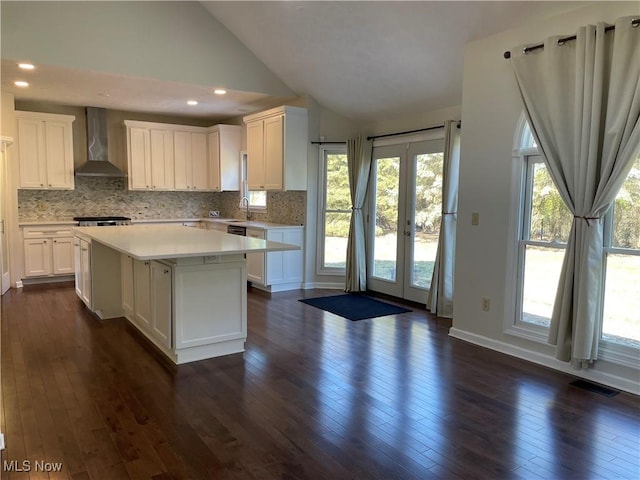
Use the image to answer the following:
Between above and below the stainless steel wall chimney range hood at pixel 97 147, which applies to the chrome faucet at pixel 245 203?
below

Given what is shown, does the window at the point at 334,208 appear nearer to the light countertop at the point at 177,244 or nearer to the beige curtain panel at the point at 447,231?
the beige curtain panel at the point at 447,231

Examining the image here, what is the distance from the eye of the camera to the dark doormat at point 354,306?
5.25 metres

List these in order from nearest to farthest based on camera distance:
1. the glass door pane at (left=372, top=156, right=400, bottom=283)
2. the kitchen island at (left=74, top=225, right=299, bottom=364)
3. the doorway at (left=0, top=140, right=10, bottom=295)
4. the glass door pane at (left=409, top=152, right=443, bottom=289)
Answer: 1. the kitchen island at (left=74, top=225, right=299, bottom=364)
2. the glass door pane at (left=409, top=152, right=443, bottom=289)
3. the doorway at (left=0, top=140, right=10, bottom=295)
4. the glass door pane at (left=372, top=156, right=400, bottom=283)

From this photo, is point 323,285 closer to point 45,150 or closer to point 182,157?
point 182,157

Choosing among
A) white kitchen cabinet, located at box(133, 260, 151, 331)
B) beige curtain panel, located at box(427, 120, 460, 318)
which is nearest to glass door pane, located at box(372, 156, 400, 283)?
beige curtain panel, located at box(427, 120, 460, 318)

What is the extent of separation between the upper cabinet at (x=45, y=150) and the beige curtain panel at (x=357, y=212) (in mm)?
4240

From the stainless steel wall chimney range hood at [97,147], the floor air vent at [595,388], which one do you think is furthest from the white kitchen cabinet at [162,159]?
the floor air vent at [595,388]

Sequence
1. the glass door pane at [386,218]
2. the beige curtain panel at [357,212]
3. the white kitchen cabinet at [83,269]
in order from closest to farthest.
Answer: the white kitchen cabinet at [83,269]
the glass door pane at [386,218]
the beige curtain panel at [357,212]

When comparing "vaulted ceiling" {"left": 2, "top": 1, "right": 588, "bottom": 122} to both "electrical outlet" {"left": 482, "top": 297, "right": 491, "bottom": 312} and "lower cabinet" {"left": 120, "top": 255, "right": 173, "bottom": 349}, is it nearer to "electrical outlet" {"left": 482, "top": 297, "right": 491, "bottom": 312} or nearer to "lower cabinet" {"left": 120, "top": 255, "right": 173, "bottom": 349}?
"electrical outlet" {"left": 482, "top": 297, "right": 491, "bottom": 312}

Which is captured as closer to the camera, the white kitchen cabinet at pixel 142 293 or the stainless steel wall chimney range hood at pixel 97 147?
the white kitchen cabinet at pixel 142 293

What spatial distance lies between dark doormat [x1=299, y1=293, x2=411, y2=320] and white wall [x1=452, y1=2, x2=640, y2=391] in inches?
42.5

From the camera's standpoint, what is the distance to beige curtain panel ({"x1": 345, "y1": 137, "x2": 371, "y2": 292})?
20.5 ft

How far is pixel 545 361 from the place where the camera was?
3721 mm

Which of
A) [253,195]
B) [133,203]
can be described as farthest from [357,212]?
[133,203]
